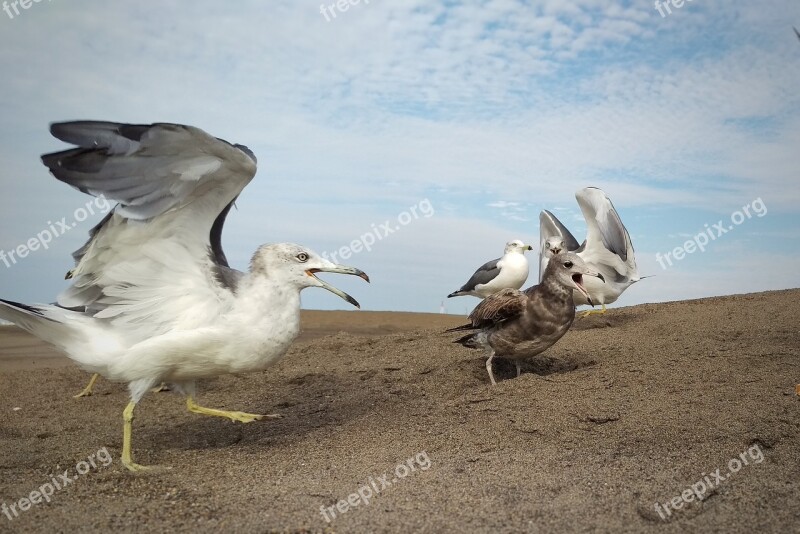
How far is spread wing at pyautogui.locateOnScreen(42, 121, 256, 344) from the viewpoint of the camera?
435 cm

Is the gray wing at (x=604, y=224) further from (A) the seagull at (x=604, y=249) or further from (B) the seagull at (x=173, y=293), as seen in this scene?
(B) the seagull at (x=173, y=293)

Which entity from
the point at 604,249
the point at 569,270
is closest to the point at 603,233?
the point at 604,249

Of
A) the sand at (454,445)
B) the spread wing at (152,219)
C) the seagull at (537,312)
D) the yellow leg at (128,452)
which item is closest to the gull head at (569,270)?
the seagull at (537,312)

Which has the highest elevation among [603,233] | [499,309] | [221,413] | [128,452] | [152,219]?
[152,219]

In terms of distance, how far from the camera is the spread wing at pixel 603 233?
10.8 meters

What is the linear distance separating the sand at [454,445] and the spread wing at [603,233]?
2.61 metres

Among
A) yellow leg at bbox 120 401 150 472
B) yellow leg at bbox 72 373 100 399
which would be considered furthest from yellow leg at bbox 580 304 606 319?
yellow leg at bbox 120 401 150 472

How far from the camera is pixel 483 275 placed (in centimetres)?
1191

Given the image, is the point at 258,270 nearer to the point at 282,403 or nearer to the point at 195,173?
the point at 195,173

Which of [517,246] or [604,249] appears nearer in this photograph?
[604,249]

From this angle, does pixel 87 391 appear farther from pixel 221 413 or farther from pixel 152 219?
pixel 152 219

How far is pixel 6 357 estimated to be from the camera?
11000mm

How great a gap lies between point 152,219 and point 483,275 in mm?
7884

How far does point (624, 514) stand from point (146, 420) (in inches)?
192
